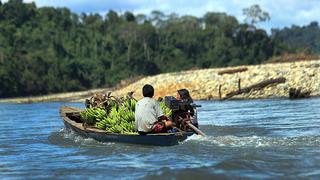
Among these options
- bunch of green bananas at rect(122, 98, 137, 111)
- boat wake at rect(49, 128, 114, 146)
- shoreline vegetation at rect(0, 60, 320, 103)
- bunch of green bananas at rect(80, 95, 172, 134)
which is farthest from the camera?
shoreline vegetation at rect(0, 60, 320, 103)

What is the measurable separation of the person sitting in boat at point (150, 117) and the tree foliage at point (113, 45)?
8508cm

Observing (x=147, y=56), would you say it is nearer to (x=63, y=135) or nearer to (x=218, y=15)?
(x=218, y=15)

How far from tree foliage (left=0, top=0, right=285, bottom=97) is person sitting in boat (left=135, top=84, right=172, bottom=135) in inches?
3350

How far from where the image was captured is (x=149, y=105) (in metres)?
12.8

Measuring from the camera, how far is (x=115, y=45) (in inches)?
4582

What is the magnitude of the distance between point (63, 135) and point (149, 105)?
570 centimetres

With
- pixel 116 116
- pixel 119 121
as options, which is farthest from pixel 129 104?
pixel 119 121

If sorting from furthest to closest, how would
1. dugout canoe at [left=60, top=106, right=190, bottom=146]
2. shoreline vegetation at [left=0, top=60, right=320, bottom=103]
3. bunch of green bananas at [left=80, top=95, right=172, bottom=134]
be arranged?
shoreline vegetation at [left=0, top=60, right=320, bottom=103] → bunch of green bananas at [left=80, top=95, right=172, bottom=134] → dugout canoe at [left=60, top=106, right=190, bottom=146]

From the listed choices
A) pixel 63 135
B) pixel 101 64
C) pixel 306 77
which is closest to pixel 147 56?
pixel 101 64

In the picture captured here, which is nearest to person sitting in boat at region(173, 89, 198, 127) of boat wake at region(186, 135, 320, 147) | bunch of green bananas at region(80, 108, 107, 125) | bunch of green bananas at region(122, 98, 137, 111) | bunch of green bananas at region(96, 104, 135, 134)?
boat wake at region(186, 135, 320, 147)

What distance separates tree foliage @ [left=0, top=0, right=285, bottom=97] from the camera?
104 meters

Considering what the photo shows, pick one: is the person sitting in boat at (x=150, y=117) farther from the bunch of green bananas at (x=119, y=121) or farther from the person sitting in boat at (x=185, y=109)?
the person sitting in boat at (x=185, y=109)

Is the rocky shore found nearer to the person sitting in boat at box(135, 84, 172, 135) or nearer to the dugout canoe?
the dugout canoe

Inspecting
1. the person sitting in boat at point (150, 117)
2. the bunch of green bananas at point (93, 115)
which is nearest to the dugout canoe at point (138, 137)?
the person sitting in boat at point (150, 117)
